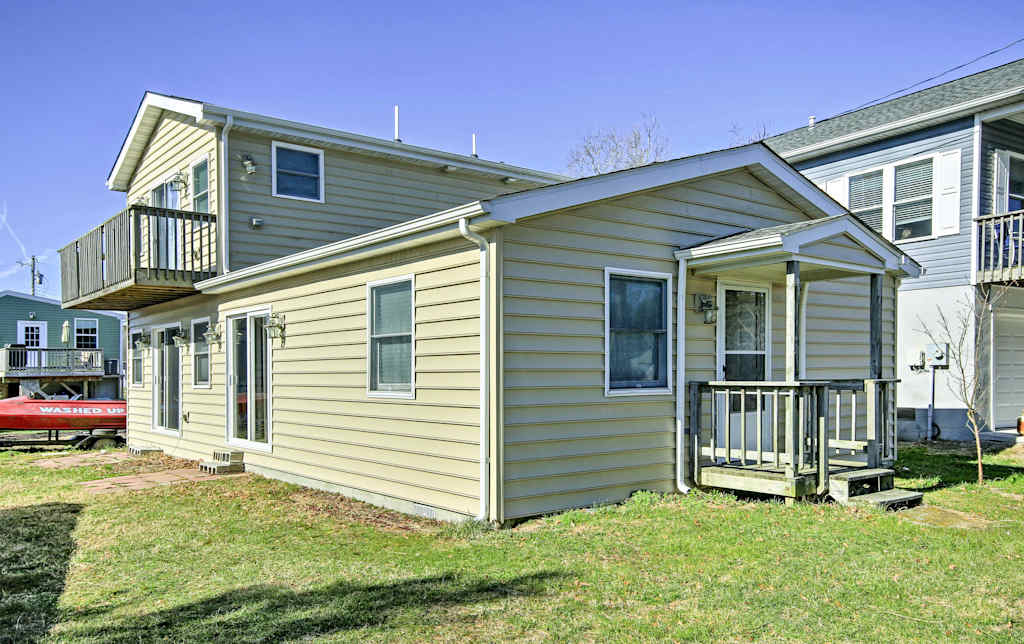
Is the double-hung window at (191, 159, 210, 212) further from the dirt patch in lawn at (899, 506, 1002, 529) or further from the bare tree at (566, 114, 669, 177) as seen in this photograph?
the bare tree at (566, 114, 669, 177)

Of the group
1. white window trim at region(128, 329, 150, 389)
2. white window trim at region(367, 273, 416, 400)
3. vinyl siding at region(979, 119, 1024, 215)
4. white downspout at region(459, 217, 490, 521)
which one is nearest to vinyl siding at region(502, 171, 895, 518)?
white downspout at region(459, 217, 490, 521)

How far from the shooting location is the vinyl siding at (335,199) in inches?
460

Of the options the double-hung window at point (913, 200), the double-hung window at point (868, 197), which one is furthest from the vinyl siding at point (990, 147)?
the double-hung window at point (868, 197)

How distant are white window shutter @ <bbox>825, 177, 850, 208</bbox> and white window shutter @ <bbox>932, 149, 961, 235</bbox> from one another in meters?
1.71

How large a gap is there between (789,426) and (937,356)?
300 inches

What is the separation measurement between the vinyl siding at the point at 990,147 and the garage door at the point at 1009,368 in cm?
218

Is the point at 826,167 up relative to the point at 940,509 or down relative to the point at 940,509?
up

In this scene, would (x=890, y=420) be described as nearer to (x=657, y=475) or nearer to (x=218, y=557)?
(x=657, y=475)

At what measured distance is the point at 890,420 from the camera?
7.60 meters

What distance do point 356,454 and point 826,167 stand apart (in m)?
11.6

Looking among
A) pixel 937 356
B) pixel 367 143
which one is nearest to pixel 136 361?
pixel 367 143

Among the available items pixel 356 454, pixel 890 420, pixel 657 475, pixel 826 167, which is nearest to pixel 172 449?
pixel 356 454

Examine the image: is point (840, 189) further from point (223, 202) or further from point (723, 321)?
point (223, 202)

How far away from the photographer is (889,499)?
6684 mm
